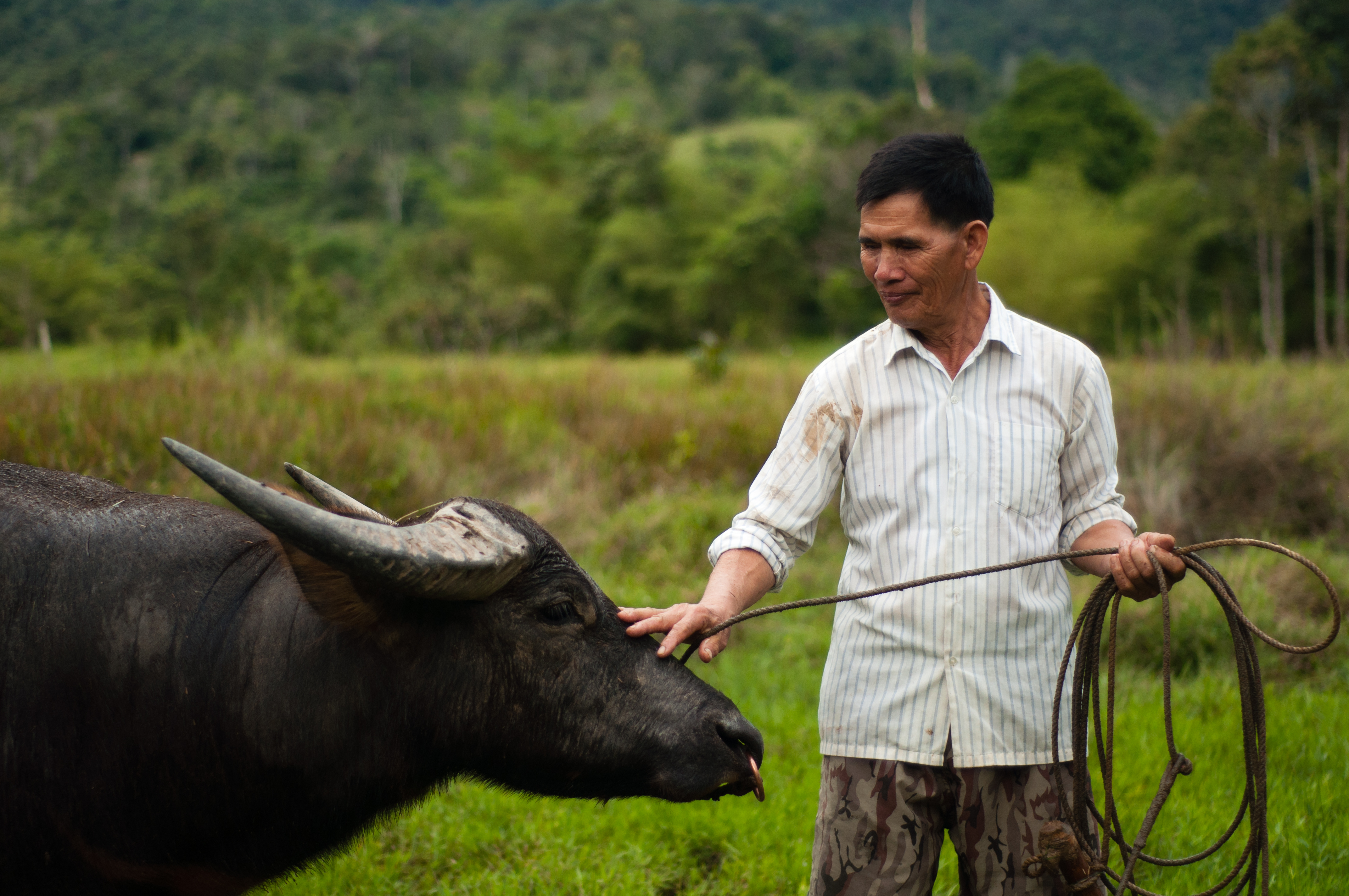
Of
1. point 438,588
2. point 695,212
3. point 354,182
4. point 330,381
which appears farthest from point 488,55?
point 438,588

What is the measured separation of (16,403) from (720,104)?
82.5 metres

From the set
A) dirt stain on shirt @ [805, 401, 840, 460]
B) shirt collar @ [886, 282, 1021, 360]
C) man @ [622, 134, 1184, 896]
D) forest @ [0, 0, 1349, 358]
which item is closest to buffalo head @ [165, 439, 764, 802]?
man @ [622, 134, 1184, 896]

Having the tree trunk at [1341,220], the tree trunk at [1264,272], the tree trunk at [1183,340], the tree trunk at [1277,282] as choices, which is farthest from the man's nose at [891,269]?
the tree trunk at [1341,220]

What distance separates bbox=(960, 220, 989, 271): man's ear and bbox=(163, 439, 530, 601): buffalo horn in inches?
43.8

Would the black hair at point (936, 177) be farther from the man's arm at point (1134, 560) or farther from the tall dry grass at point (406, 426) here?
the tall dry grass at point (406, 426)

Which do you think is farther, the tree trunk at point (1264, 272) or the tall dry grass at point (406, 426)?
the tree trunk at point (1264, 272)

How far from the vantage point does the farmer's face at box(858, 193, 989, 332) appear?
2092 millimetres

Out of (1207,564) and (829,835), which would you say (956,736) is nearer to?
(829,835)

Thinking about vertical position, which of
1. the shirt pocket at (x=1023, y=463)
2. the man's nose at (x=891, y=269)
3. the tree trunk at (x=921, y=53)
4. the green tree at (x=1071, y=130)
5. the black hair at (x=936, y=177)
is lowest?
the shirt pocket at (x=1023, y=463)

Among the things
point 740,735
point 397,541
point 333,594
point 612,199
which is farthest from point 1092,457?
point 612,199

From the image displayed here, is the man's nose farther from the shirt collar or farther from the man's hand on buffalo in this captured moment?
the man's hand on buffalo

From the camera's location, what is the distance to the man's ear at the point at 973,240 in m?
2.11

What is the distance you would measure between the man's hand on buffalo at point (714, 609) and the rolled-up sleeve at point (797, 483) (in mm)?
25

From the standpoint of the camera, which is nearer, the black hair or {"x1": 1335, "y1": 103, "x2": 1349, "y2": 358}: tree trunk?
the black hair
